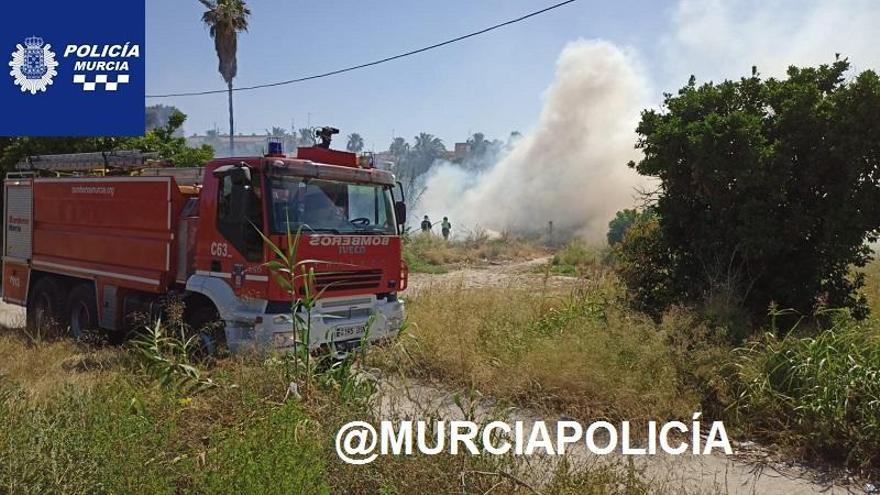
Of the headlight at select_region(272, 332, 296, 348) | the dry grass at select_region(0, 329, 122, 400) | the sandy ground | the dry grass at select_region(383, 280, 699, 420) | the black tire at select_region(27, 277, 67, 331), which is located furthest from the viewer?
the sandy ground

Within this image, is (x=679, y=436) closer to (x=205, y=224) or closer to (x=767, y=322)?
(x=767, y=322)

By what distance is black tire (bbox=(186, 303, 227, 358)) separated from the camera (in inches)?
254

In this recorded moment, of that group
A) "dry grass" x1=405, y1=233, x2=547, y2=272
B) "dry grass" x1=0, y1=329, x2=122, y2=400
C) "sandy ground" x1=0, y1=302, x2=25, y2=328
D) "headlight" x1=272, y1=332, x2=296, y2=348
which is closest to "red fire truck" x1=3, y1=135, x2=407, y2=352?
"headlight" x1=272, y1=332, x2=296, y2=348

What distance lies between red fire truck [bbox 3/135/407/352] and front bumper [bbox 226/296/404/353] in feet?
0.05

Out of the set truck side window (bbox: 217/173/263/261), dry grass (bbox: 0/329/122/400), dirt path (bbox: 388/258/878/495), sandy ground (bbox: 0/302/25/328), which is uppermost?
truck side window (bbox: 217/173/263/261)

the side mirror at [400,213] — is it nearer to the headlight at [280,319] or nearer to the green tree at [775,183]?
the headlight at [280,319]

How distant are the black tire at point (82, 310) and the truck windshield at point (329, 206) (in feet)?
12.7

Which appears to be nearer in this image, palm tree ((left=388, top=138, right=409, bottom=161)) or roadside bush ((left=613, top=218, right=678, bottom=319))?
roadside bush ((left=613, top=218, right=678, bottom=319))

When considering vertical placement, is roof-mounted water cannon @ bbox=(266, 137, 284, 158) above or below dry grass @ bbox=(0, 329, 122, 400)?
above

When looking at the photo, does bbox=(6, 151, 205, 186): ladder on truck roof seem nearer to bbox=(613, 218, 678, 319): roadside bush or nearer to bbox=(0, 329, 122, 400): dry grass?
bbox=(0, 329, 122, 400): dry grass

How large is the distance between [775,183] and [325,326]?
5.22 meters

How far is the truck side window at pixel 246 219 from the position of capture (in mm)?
6316

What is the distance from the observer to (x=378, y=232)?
721 centimetres

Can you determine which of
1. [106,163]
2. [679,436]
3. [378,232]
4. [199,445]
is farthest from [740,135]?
[106,163]
